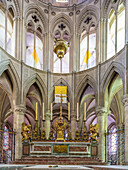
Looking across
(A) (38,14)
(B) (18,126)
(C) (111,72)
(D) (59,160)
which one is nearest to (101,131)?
(C) (111,72)

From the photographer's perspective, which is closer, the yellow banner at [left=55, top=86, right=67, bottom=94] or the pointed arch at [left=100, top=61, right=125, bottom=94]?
the pointed arch at [left=100, top=61, right=125, bottom=94]

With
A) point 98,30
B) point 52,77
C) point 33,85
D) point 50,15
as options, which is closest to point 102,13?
point 98,30

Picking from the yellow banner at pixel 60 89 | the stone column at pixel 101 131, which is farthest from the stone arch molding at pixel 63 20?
the stone column at pixel 101 131

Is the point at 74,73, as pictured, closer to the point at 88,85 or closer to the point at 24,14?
the point at 88,85

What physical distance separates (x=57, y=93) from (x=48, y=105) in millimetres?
1307

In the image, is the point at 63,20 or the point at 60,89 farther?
the point at 63,20

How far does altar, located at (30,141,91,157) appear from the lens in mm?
Answer: 14117

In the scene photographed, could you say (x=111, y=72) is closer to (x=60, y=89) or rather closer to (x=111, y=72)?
(x=111, y=72)

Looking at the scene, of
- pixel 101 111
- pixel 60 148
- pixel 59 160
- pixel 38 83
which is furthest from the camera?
pixel 38 83

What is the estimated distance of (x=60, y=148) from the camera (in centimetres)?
1410

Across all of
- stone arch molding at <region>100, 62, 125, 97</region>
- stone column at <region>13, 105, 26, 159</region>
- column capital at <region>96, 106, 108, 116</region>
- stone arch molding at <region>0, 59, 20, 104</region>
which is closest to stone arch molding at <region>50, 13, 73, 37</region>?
stone arch molding at <region>0, 59, 20, 104</region>

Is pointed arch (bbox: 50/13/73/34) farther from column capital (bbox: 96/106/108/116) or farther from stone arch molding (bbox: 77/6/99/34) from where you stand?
column capital (bbox: 96/106/108/116)

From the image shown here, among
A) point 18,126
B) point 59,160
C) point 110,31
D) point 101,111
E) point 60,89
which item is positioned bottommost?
point 59,160

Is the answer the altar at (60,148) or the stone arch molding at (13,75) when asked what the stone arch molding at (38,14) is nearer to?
the stone arch molding at (13,75)
